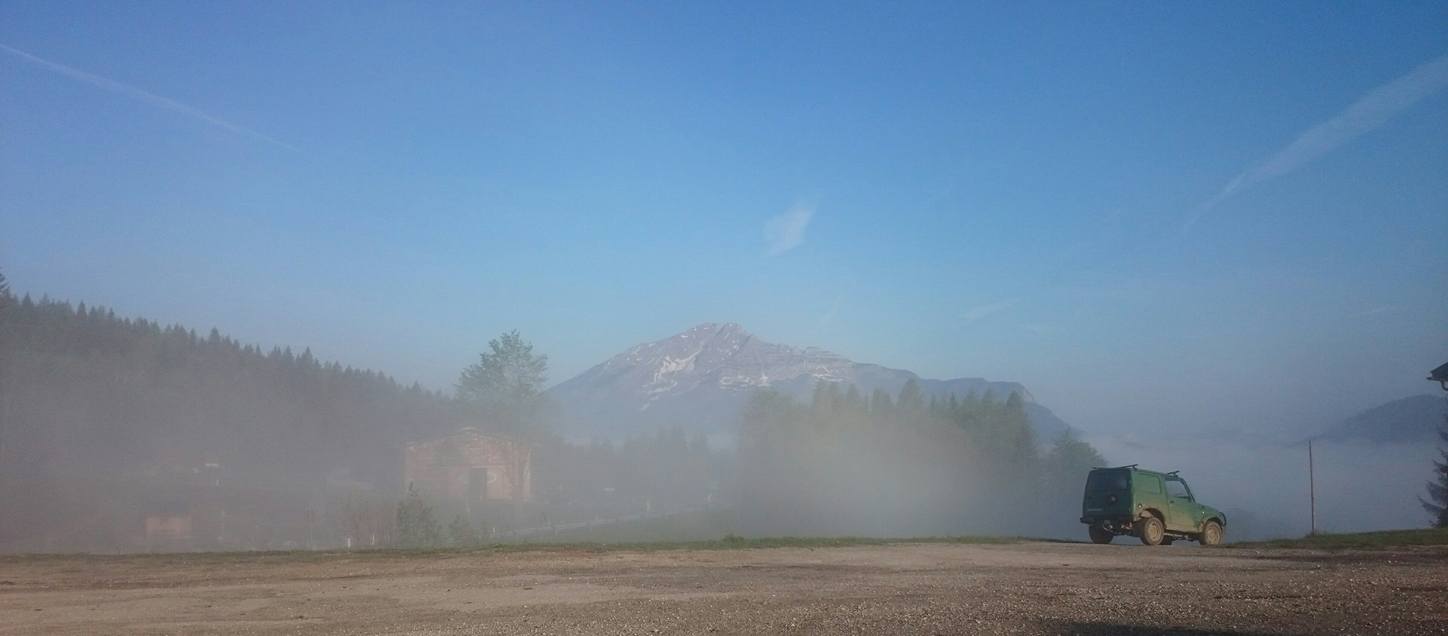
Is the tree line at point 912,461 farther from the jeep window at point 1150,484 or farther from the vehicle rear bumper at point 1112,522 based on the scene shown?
the jeep window at point 1150,484

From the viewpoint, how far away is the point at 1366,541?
2527 centimetres

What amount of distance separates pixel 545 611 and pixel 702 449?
409 feet

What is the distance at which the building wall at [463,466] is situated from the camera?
89.0m

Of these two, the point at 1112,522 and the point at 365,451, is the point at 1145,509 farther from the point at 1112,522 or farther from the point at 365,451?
the point at 365,451

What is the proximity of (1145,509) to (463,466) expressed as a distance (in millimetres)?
70384

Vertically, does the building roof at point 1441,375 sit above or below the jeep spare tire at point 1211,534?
above

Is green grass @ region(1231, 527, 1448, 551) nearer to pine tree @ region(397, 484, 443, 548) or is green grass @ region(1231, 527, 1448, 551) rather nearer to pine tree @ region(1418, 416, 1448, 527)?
pine tree @ region(397, 484, 443, 548)

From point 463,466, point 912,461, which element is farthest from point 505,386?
point 912,461

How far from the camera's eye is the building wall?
8900 centimetres

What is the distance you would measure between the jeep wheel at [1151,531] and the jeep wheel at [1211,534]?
7.61 ft

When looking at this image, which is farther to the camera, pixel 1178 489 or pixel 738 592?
pixel 1178 489

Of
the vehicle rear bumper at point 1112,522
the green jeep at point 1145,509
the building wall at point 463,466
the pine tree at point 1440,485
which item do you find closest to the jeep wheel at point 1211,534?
the green jeep at point 1145,509

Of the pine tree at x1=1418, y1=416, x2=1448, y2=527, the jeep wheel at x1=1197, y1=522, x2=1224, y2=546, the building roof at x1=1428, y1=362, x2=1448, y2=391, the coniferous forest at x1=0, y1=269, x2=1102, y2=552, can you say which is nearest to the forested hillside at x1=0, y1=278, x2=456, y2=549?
the coniferous forest at x1=0, y1=269, x2=1102, y2=552

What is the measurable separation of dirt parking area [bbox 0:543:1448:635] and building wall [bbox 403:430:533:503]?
65372 millimetres
